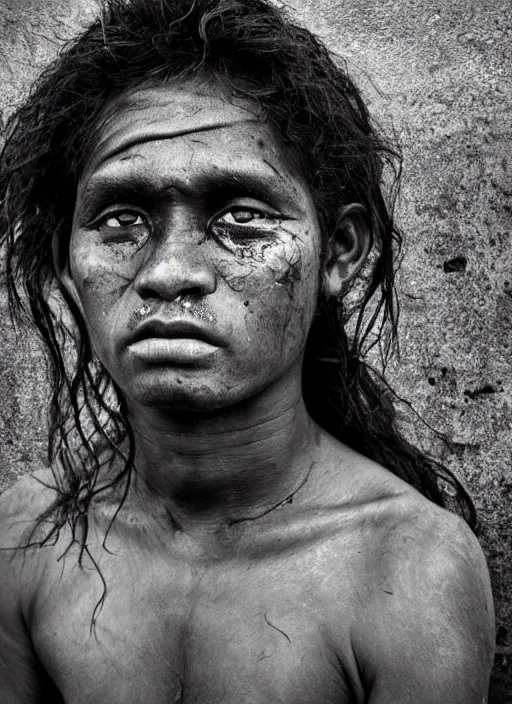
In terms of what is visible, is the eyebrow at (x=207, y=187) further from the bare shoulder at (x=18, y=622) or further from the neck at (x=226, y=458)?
the bare shoulder at (x=18, y=622)

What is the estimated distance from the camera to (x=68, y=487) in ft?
9.06

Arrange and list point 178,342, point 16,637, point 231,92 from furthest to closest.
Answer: point 16,637, point 231,92, point 178,342

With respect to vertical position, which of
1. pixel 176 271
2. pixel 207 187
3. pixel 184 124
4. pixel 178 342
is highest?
pixel 184 124

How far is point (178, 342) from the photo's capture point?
224 cm

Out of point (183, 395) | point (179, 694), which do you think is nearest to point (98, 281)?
point (183, 395)

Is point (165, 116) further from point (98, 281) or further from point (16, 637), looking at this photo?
point (16, 637)

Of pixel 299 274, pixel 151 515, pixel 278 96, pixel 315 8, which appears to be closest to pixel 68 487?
pixel 151 515

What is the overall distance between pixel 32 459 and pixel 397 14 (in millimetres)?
1642

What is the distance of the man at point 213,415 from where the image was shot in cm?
231

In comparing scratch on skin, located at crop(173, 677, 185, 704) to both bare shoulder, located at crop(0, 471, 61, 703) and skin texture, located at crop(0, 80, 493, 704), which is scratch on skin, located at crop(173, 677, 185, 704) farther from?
bare shoulder, located at crop(0, 471, 61, 703)

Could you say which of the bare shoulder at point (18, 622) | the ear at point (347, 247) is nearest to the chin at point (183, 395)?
the ear at point (347, 247)

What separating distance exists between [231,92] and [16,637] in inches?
49.9

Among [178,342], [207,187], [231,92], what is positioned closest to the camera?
[178,342]

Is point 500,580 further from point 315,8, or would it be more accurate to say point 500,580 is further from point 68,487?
point 315,8
